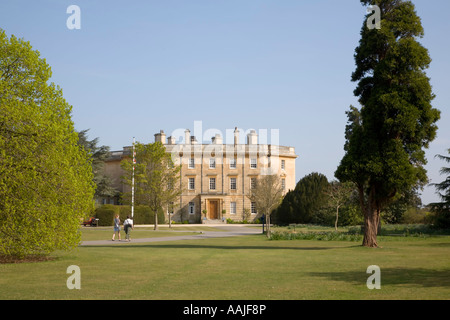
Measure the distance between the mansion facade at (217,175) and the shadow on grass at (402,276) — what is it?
191ft

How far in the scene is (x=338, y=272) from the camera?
1534 centimetres

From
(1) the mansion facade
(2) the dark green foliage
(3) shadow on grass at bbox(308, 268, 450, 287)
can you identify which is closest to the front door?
(1) the mansion facade

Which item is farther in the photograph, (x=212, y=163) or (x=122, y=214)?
(x=212, y=163)

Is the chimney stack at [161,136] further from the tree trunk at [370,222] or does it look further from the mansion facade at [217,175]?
the tree trunk at [370,222]

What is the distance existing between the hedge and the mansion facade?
765 centimetres

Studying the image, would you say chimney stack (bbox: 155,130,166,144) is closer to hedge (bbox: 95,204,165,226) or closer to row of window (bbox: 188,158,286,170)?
row of window (bbox: 188,158,286,170)

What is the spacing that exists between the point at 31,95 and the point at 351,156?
15.0m

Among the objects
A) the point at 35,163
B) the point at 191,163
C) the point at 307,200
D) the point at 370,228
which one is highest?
the point at 191,163

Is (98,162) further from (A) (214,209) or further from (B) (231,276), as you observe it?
(B) (231,276)

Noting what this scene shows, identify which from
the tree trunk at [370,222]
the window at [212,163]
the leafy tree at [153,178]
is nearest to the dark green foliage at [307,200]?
the leafy tree at [153,178]

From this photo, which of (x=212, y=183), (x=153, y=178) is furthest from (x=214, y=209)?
(x=153, y=178)

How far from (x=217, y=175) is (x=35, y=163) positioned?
57.1 m

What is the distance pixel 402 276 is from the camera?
1417 cm

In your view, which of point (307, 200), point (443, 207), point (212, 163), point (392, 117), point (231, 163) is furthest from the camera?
point (231, 163)
